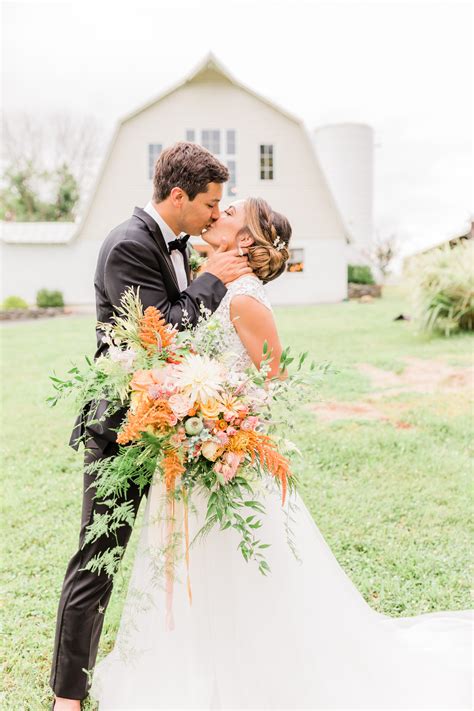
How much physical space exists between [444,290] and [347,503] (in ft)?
28.4

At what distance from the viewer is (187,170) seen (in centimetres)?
259

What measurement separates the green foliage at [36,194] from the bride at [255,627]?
33.5m

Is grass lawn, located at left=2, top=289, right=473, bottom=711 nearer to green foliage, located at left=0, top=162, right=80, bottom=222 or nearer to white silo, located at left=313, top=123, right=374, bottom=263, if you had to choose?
white silo, located at left=313, top=123, right=374, bottom=263

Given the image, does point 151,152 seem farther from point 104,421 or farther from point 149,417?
point 149,417

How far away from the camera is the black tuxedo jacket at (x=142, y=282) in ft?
7.58

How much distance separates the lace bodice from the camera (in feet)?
7.86

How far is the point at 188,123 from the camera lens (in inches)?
811

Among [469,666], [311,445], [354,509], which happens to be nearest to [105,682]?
[469,666]

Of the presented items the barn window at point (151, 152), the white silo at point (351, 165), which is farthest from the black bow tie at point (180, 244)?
the white silo at point (351, 165)

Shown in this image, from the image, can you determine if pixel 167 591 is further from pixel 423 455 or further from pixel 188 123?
pixel 188 123

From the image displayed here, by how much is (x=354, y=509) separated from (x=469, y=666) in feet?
6.33

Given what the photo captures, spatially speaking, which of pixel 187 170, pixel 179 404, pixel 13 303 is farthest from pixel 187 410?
pixel 13 303

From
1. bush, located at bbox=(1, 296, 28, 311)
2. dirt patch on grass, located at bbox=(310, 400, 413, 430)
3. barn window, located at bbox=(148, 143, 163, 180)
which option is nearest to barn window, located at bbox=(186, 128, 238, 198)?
barn window, located at bbox=(148, 143, 163, 180)

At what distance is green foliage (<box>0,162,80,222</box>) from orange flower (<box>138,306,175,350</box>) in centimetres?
3393
